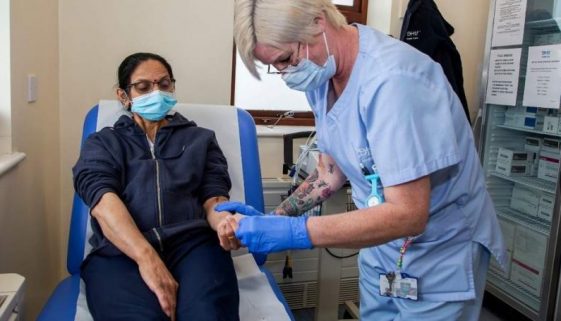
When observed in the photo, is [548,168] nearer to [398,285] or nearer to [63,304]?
[398,285]

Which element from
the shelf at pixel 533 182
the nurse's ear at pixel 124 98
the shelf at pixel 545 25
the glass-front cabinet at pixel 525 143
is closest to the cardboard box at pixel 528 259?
the glass-front cabinet at pixel 525 143

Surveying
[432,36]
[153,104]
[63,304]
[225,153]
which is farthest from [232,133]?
[432,36]

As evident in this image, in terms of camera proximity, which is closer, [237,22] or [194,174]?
[237,22]

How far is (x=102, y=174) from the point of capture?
138 cm

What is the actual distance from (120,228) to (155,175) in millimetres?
217

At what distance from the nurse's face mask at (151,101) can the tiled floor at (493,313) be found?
4.14 feet

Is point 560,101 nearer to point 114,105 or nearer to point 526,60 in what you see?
point 526,60

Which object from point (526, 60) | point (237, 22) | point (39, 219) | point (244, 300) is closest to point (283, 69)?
point (237, 22)

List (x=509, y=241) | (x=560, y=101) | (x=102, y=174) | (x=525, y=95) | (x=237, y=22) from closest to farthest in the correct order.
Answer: (x=237, y=22)
(x=102, y=174)
(x=560, y=101)
(x=525, y=95)
(x=509, y=241)

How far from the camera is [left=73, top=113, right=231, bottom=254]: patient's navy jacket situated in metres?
1.38

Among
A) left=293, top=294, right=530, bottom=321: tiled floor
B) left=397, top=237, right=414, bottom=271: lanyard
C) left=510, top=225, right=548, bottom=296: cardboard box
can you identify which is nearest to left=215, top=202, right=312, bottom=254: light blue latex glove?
left=397, top=237, right=414, bottom=271: lanyard

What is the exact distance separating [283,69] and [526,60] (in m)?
1.87

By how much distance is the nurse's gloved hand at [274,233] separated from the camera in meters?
0.93

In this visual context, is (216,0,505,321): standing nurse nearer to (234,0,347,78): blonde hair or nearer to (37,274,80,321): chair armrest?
(234,0,347,78): blonde hair
